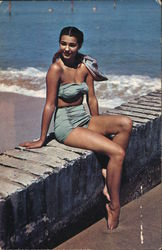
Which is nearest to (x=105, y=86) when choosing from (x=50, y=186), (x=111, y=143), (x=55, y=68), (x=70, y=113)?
(x=70, y=113)

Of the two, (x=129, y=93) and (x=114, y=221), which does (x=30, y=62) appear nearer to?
(x=129, y=93)

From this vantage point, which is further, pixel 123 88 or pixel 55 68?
pixel 123 88

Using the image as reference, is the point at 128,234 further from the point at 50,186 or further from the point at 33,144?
the point at 33,144

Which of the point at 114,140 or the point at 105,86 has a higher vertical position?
the point at 114,140

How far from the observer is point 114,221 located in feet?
11.4

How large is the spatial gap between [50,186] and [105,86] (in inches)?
325

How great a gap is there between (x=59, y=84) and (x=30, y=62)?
14.7m

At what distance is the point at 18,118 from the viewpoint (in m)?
7.12

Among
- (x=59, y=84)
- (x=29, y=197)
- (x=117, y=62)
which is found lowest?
(x=117, y=62)

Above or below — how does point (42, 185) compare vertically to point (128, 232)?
above

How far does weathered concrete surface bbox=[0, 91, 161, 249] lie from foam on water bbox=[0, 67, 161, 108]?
4720 mm

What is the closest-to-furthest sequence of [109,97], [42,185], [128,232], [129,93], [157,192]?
[42,185], [128,232], [157,192], [109,97], [129,93]

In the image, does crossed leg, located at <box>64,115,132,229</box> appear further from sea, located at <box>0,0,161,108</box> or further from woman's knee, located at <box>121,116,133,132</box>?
sea, located at <box>0,0,161,108</box>

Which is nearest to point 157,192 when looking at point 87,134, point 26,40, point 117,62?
point 87,134
